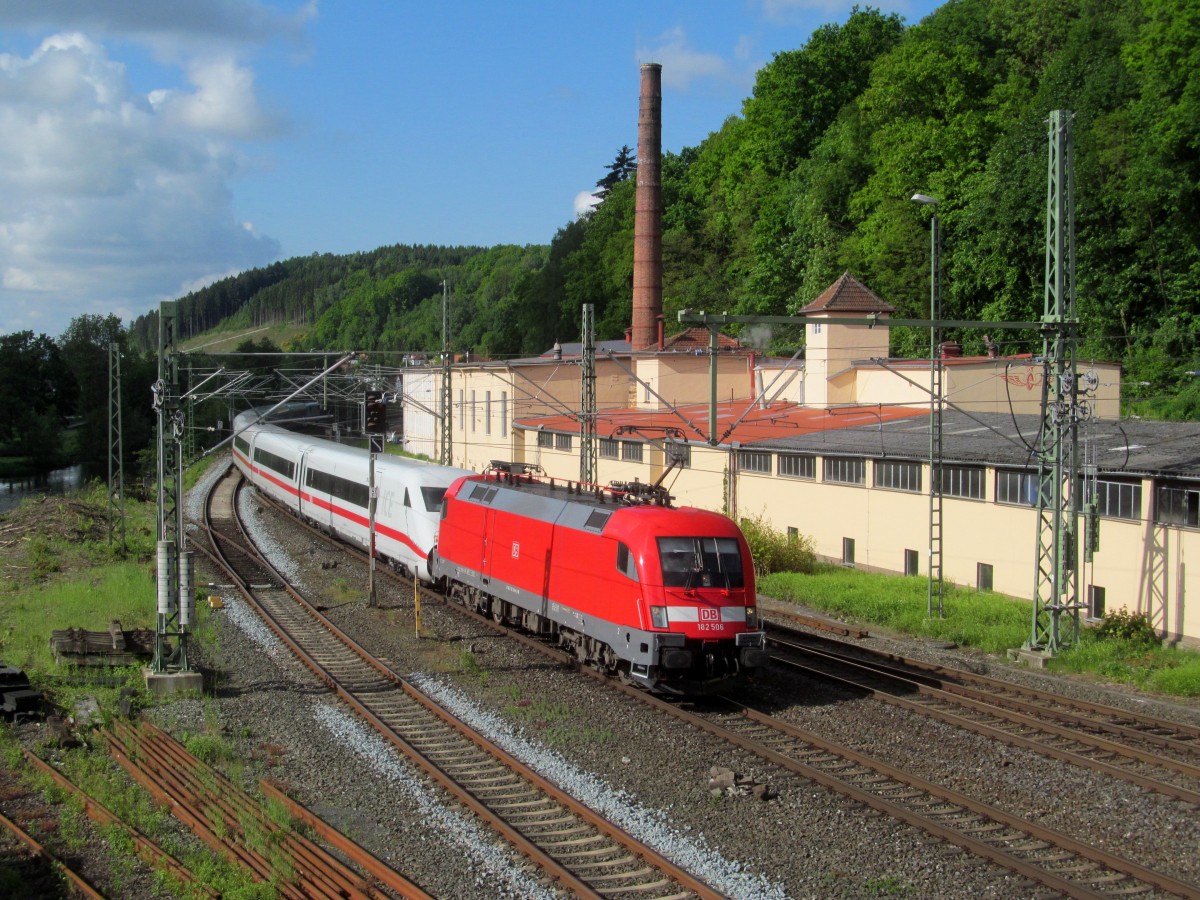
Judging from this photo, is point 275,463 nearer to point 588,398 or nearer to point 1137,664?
point 588,398

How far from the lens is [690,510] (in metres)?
15.7

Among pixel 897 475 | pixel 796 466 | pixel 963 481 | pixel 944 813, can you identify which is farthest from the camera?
pixel 796 466

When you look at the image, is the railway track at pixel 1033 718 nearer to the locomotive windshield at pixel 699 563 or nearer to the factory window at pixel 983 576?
the locomotive windshield at pixel 699 563

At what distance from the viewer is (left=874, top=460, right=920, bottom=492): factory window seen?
81.9ft

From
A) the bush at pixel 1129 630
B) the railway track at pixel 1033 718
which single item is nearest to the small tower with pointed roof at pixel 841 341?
the bush at pixel 1129 630

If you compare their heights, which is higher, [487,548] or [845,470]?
[845,470]

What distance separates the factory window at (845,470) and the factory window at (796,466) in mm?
556

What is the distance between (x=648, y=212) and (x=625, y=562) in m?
34.3

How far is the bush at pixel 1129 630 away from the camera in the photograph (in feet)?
60.4

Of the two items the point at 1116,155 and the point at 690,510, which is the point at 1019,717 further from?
the point at 1116,155

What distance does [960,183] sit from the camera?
47.6m

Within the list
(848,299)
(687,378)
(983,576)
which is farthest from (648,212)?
(983,576)

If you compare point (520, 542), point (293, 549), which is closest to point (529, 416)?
point (293, 549)

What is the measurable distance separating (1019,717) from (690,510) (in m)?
5.20
